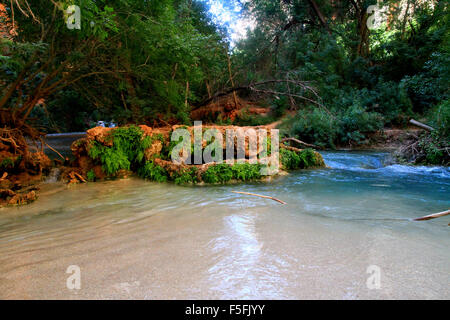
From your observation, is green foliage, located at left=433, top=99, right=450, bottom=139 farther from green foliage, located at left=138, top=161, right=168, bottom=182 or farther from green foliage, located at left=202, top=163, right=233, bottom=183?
green foliage, located at left=138, top=161, right=168, bottom=182

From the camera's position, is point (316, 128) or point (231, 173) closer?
point (231, 173)

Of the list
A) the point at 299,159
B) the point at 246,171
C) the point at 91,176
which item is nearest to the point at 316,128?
the point at 299,159

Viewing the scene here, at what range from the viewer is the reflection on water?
2.15 meters

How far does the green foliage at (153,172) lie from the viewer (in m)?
7.14

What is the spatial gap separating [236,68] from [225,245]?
19.0 metres

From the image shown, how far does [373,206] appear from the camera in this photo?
472 centimetres

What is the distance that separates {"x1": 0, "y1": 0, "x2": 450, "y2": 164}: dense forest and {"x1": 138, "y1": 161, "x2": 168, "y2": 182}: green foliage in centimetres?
336

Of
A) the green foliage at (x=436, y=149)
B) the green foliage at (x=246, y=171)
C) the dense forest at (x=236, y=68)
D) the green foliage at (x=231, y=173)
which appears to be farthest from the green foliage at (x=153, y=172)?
the green foliage at (x=436, y=149)

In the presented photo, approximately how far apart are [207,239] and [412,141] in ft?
35.1

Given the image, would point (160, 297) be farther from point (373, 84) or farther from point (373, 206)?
point (373, 84)

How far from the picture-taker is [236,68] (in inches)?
797

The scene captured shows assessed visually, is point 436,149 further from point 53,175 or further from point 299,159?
point 53,175

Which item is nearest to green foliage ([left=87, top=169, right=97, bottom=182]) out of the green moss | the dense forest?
the green moss

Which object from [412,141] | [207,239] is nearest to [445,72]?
[412,141]
